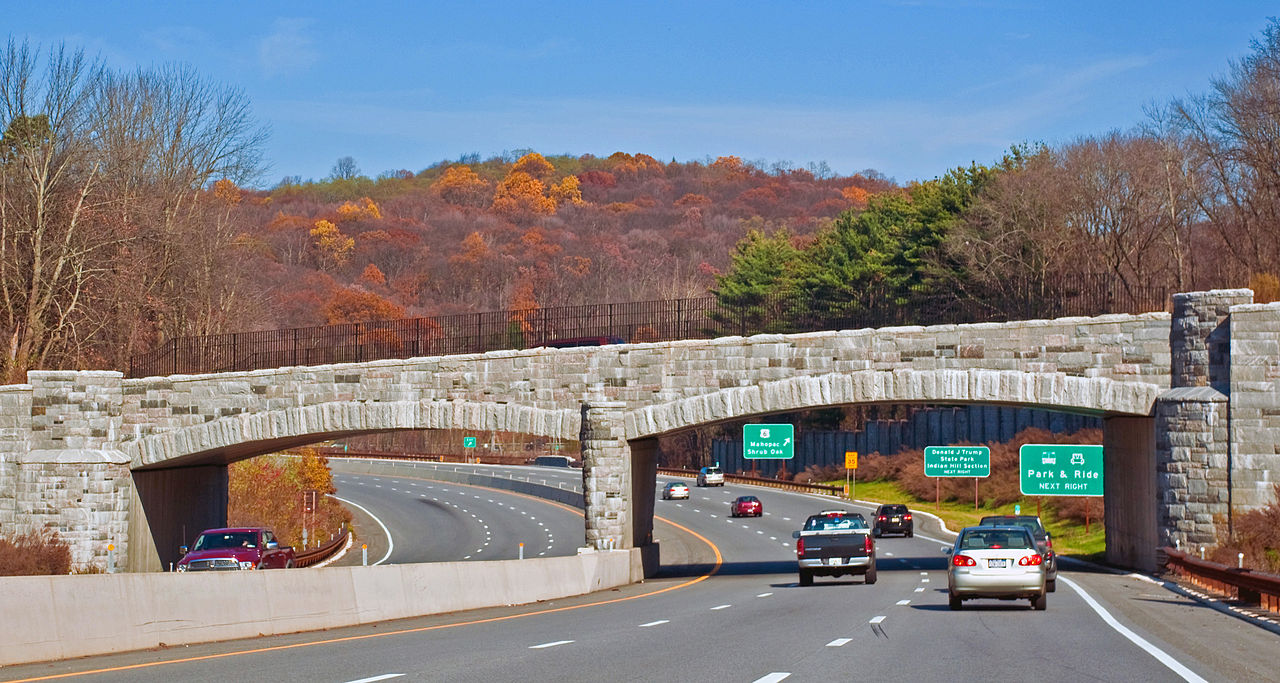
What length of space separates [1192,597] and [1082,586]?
411 centimetres

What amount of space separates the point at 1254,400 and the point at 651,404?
14.5 meters

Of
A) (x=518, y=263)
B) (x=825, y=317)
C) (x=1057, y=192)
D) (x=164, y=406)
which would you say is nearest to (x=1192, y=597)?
(x=825, y=317)

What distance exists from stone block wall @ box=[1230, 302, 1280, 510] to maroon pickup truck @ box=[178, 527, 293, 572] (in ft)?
72.2

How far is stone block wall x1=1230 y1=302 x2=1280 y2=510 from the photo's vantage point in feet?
103

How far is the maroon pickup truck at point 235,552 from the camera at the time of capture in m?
30.4

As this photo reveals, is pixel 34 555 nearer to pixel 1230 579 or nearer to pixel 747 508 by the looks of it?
pixel 1230 579

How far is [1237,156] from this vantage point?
57188 mm

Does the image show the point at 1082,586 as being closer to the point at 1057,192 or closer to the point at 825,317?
the point at 825,317

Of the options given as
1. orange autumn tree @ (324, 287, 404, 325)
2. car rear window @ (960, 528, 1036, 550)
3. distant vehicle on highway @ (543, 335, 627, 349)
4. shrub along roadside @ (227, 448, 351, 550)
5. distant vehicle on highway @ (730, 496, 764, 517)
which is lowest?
distant vehicle on highway @ (730, 496, 764, 517)

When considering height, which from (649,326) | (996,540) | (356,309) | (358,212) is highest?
(358,212)

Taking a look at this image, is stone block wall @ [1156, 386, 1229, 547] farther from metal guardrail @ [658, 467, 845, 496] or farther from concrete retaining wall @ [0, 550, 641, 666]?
metal guardrail @ [658, 467, 845, 496]

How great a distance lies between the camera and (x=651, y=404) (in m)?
36.3

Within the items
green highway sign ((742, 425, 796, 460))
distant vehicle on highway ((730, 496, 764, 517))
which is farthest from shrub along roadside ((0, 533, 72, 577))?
distant vehicle on highway ((730, 496, 764, 517))

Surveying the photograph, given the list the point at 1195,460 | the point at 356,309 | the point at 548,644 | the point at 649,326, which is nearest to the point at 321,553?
the point at 649,326
